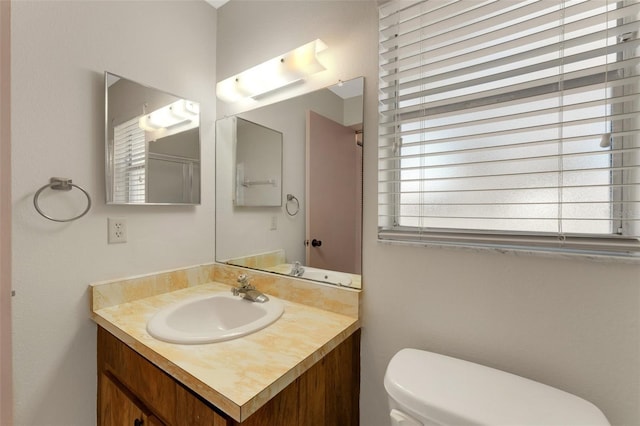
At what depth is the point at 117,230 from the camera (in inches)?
51.3

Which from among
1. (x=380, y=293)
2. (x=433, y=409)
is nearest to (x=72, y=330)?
(x=380, y=293)

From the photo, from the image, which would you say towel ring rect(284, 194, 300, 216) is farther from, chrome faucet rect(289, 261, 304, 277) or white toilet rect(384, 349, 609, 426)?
white toilet rect(384, 349, 609, 426)

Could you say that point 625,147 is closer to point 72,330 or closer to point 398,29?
point 398,29

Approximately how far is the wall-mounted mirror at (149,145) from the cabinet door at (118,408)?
748mm

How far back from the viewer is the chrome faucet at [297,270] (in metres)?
1.37

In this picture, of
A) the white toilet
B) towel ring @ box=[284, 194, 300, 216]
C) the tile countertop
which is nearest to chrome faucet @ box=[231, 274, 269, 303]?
the tile countertop

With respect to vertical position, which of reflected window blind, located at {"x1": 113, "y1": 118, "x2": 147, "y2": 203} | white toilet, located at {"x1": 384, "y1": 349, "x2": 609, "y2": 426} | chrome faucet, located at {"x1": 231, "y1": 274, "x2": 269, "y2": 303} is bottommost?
white toilet, located at {"x1": 384, "y1": 349, "x2": 609, "y2": 426}

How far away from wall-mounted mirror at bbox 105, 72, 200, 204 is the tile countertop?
528 mm

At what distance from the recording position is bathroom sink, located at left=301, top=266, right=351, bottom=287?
1247 millimetres

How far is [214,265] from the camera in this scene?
5.54ft

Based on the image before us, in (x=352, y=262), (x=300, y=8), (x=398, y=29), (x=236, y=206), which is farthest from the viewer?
(x=236, y=206)

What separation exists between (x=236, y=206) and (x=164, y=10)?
1.03 meters

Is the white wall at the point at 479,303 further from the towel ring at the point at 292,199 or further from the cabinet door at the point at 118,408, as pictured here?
the cabinet door at the point at 118,408

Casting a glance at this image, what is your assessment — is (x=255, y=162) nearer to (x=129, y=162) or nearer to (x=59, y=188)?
(x=129, y=162)
